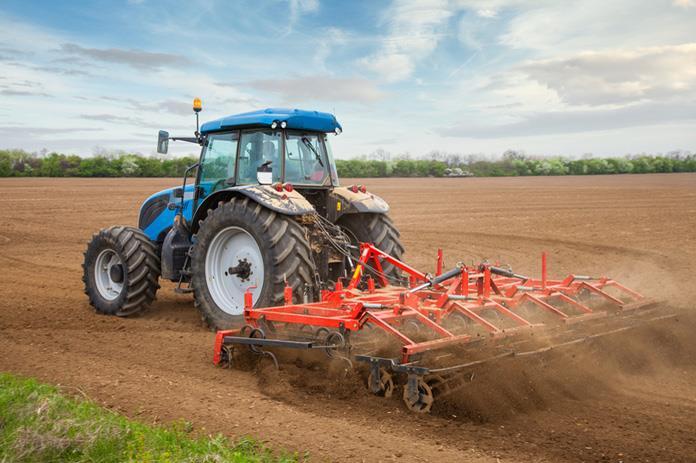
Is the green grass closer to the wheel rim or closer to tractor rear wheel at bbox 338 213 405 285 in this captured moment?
the wheel rim

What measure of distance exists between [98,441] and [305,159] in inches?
172

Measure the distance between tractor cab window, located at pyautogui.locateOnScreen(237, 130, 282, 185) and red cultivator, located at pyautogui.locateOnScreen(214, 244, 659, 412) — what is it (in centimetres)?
153

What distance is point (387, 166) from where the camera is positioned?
50.4 metres

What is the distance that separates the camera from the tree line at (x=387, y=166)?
4169 cm

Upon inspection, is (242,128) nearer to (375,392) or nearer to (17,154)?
(375,392)

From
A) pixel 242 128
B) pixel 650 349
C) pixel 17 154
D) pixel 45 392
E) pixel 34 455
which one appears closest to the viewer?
pixel 34 455

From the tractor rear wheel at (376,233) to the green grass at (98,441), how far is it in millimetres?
3773

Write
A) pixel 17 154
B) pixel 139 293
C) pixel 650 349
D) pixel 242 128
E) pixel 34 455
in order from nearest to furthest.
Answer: pixel 34 455, pixel 650 349, pixel 242 128, pixel 139 293, pixel 17 154

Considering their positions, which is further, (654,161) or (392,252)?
(654,161)

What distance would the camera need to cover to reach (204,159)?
8133 mm

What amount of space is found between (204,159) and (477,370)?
4.49m

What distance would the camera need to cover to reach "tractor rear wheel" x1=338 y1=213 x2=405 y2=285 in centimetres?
790

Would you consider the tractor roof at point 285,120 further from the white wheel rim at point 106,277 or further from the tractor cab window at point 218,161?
the white wheel rim at point 106,277

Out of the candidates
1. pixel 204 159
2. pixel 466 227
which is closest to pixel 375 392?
pixel 204 159
